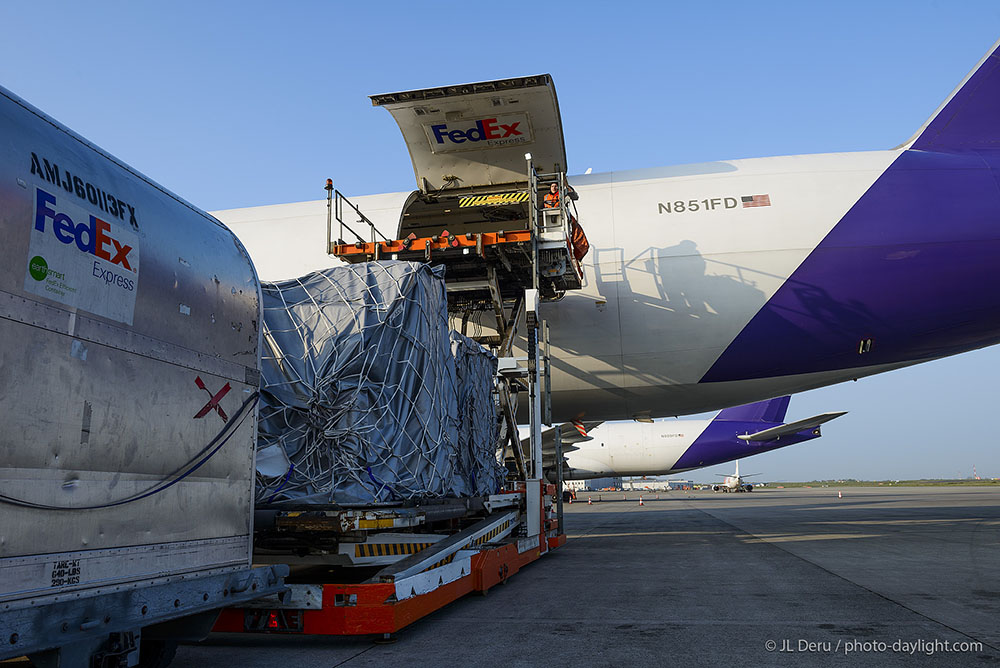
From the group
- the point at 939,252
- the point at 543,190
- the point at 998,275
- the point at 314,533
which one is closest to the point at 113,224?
→ the point at 314,533

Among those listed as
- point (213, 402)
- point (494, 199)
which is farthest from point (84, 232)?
point (494, 199)

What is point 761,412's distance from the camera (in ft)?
138

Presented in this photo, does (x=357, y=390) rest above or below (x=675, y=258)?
below

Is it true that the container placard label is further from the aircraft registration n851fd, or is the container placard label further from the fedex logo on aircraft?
the aircraft registration n851fd

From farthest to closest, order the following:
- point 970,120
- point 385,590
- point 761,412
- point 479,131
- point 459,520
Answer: point 761,412, point 970,120, point 479,131, point 459,520, point 385,590

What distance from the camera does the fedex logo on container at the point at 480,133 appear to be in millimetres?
10925

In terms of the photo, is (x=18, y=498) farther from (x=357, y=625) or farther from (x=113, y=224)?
(x=357, y=625)

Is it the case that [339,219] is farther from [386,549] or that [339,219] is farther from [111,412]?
[111,412]

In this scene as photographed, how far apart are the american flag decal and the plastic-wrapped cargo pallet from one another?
685 centimetres

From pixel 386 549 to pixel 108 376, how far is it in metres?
3.40

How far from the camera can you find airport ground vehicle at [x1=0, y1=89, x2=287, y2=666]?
3.01 metres

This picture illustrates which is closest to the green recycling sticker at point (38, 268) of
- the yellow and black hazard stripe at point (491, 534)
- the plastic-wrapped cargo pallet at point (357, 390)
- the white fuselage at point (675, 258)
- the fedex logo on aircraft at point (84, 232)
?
the fedex logo on aircraft at point (84, 232)

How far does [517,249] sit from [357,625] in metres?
6.29

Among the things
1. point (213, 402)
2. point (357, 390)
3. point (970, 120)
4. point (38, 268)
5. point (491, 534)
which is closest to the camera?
point (38, 268)
